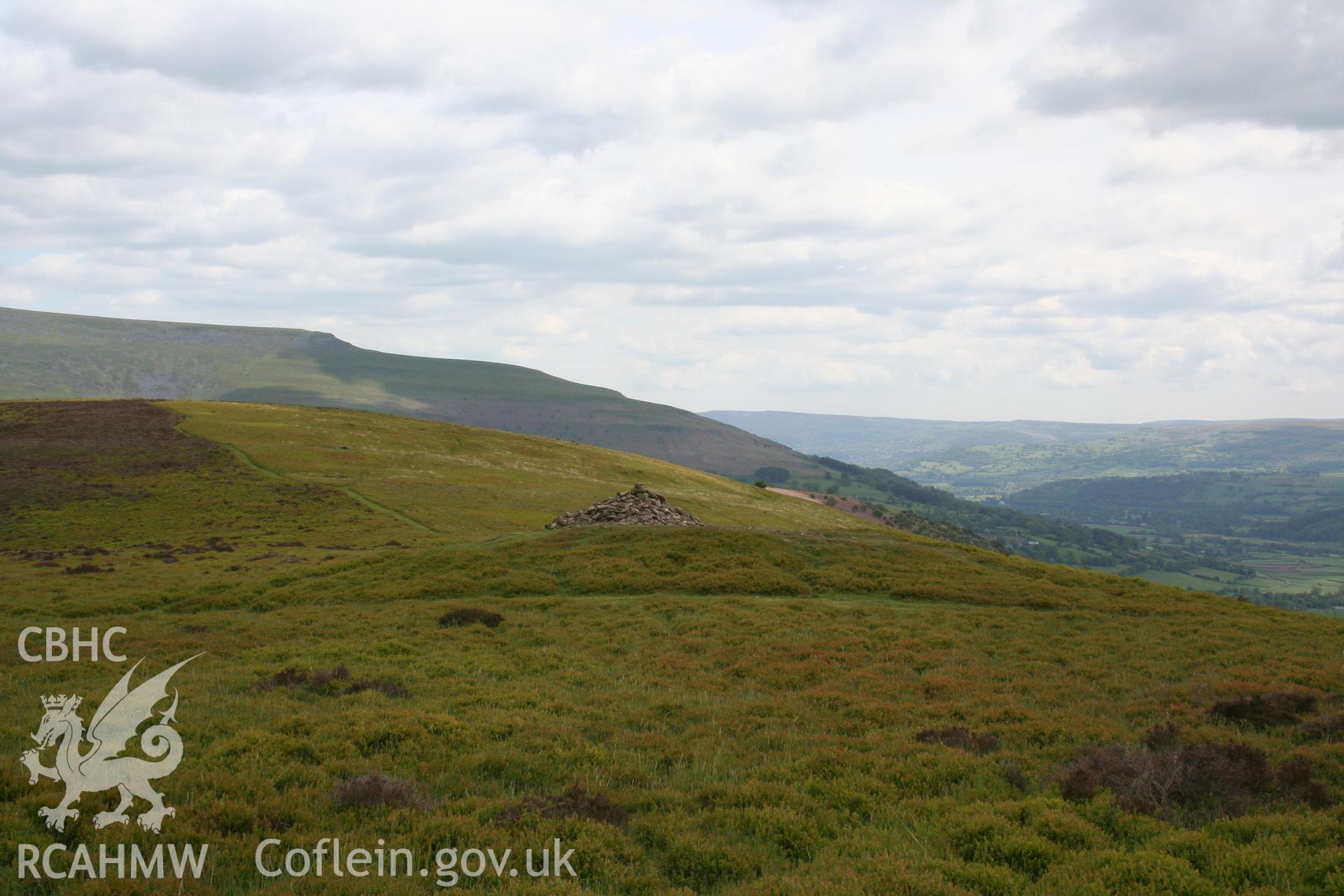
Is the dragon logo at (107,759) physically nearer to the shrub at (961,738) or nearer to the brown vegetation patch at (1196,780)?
the shrub at (961,738)

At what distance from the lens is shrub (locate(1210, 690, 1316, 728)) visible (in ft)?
48.8

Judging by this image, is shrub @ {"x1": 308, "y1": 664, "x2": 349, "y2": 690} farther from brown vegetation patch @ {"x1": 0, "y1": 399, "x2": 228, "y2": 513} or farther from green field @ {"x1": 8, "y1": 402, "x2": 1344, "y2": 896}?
brown vegetation patch @ {"x1": 0, "y1": 399, "x2": 228, "y2": 513}

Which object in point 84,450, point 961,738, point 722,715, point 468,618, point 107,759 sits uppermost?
point 84,450

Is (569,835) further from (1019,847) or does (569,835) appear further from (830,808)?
(1019,847)

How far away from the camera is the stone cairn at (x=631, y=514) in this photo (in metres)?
46.1

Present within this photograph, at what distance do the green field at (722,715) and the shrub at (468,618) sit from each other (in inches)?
24.8

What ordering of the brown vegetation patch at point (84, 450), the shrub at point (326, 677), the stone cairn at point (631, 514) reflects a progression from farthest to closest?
the brown vegetation patch at point (84, 450) → the stone cairn at point (631, 514) → the shrub at point (326, 677)

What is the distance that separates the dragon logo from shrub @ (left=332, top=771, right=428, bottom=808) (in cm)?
210

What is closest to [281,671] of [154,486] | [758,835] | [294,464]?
[758,835]

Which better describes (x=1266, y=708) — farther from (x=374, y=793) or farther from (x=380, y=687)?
(x=380, y=687)

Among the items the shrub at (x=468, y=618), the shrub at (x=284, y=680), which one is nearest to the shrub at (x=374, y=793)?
the shrub at (x=284, y=680)

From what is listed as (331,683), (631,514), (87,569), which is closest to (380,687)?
(331,683)

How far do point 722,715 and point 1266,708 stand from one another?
11.1 metres

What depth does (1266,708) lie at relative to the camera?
15109 mm
